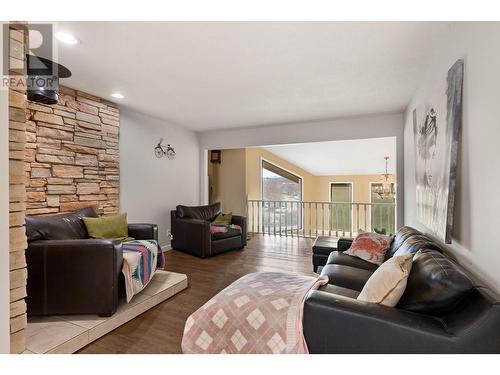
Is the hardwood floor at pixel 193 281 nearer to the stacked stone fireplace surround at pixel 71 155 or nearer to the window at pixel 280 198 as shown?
the window at pixel 280 198

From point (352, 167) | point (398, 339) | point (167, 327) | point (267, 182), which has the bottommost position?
point (167, 327)

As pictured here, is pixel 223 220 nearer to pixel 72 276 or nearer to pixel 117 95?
pixel 117 95

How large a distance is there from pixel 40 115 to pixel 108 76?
91 cm

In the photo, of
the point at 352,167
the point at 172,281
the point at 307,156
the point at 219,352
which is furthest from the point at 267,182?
the point at 219,352

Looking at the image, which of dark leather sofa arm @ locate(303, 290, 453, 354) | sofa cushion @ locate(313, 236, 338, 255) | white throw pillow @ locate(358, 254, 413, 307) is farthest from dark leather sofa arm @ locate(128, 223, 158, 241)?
white throw pillow @ locate(358, 254, 413, 307)

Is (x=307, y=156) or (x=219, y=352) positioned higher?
(x=307, y=156)

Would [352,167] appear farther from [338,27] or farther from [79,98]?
[79,98]

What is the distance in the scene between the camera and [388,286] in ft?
4.24

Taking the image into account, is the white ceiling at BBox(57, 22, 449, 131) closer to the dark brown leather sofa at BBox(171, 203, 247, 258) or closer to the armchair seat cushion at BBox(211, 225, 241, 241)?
the dark brown leather sofa at BBox(171, 203, 247, 258)

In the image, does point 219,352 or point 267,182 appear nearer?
point 219,352

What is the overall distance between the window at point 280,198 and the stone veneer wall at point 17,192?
508 centimetres

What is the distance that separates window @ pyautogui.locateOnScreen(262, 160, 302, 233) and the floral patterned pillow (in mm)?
3445

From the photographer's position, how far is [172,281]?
2.73 m
